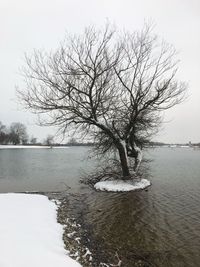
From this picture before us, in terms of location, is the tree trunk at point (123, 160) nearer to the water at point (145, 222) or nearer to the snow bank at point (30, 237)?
the water at point (145, 222)

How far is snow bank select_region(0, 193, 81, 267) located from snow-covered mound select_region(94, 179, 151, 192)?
6.13m

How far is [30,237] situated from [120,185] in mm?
10500

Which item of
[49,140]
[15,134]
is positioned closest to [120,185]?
[49,140]

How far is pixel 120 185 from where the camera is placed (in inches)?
681

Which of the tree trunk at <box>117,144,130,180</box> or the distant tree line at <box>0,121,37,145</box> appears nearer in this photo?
the tree trunk at <box>117,144,130,180</box>

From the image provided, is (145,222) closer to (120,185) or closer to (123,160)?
(120,185)

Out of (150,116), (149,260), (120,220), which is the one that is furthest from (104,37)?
(149,260)

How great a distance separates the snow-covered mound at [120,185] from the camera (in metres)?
16.8

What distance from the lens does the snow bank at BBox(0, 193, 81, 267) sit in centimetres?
584

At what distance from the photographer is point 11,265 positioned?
5.39 metres

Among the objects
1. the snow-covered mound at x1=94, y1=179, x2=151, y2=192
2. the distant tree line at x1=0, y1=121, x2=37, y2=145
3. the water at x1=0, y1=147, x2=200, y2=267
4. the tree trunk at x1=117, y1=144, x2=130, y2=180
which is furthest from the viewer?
the distant tree line at x1=0, y1=121, x2=37, y2=145

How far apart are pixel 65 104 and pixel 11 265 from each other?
12.7 meters

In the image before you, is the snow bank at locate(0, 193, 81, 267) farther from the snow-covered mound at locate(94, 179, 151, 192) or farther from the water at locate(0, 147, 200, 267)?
the snow-covered mound at locate(94, 179, 151, 192)

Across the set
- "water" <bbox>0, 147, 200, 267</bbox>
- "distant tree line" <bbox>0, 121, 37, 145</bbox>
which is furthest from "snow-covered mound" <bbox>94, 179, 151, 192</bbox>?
"distant tree line" <bbox>0, 121, 37, 145</bbox>
